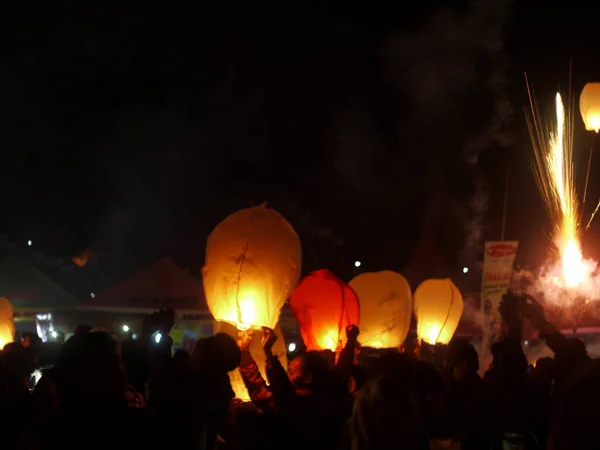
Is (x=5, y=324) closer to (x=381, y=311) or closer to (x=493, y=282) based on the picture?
(x=381, y=311)

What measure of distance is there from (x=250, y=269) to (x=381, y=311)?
3.75m

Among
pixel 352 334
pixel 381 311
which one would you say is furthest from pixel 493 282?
pixel 352 334

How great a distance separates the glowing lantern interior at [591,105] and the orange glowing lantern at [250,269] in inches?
237

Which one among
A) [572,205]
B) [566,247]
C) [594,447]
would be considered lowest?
[594,447]

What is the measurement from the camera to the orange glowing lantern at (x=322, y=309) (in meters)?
6.70

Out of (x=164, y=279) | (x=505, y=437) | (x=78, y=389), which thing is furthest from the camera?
(x=164, y=279)

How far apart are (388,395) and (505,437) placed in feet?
3.53

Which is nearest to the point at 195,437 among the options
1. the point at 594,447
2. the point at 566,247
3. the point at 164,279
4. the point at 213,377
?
the point at 213,377

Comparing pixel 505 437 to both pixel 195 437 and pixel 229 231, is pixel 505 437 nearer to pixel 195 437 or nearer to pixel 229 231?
pixel 195 437

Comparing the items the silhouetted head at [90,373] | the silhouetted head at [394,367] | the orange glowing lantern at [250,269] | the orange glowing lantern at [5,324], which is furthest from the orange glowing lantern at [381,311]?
the silhouetted head at [90,373]

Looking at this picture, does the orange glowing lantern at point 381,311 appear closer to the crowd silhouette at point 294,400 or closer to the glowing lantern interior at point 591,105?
the crowd silhouette at point 294,400

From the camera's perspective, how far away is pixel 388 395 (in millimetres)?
2258

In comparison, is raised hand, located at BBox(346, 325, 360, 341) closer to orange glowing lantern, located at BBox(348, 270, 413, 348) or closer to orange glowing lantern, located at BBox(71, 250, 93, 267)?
orange glowing lantern, located at BBox(348, 270, 413, 348)

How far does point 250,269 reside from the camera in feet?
16.5
